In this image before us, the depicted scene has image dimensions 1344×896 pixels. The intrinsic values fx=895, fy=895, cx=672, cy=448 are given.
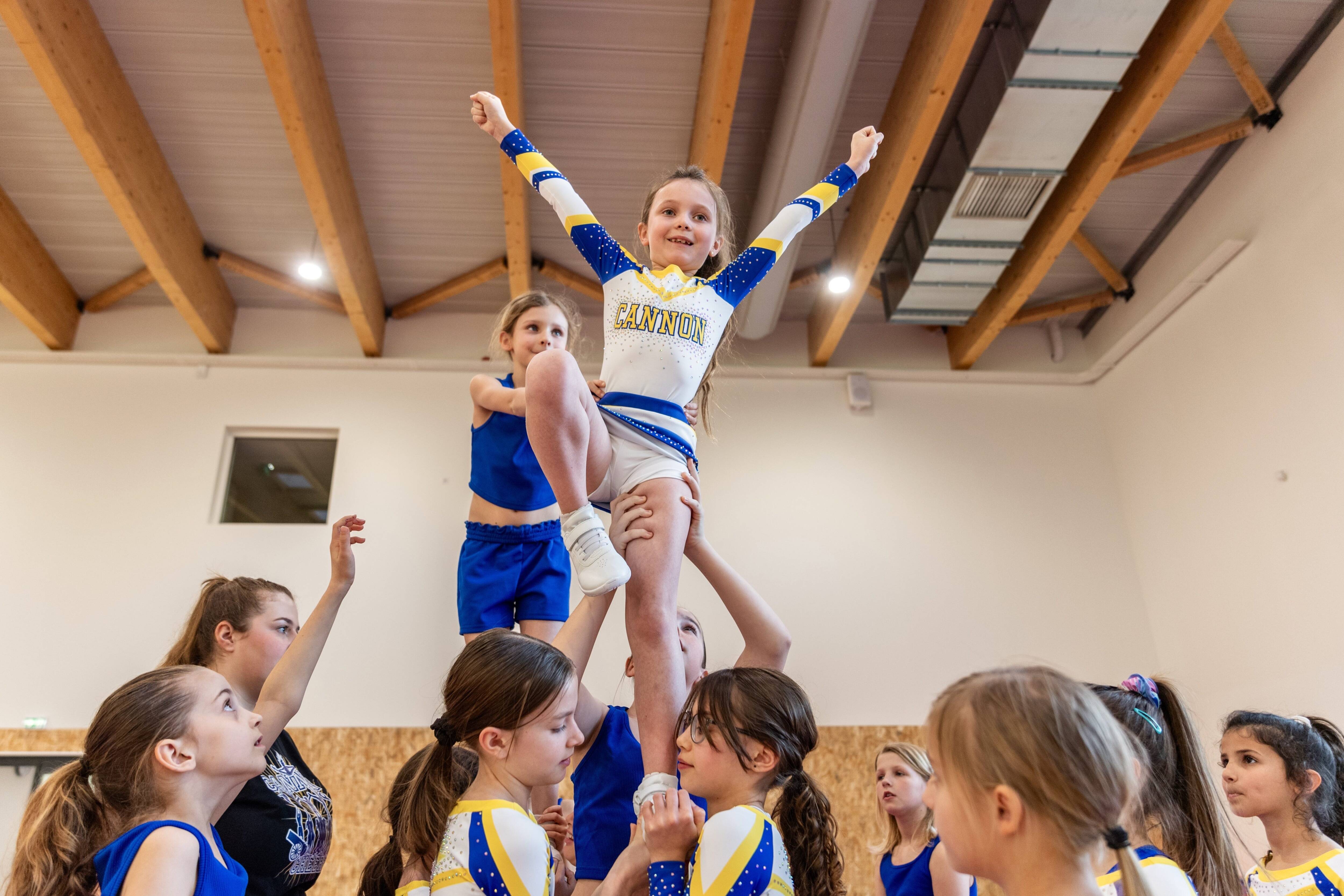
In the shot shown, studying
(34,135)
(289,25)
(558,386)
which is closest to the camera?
(558,386)

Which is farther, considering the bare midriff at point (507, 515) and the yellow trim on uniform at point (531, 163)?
the bare midriff at point (507, 515)

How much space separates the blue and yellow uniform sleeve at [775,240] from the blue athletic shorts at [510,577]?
88 centimetres

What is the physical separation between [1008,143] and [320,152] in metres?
3.48

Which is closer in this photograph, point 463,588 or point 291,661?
point 291,661

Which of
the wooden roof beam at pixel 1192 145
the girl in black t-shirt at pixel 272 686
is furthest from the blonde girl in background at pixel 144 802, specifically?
the wooden roof beam at pixel 1192 145

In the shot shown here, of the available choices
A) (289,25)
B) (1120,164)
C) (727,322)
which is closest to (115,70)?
(289,25)

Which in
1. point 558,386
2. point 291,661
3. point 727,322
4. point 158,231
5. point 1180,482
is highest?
point 158,231

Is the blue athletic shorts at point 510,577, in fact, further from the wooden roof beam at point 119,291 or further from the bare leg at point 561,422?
the wooden roof beam at point 119,291

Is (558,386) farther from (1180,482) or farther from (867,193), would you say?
(1180,482)

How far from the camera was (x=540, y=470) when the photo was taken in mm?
2465

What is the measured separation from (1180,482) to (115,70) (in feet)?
20.6

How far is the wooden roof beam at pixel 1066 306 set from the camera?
6.11 metres

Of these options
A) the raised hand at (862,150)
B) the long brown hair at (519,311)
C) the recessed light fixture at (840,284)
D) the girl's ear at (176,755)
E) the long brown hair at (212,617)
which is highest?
the recessed light fixture at (840,284)

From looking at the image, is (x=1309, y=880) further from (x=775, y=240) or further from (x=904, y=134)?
(x=904, y=134)
